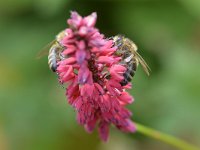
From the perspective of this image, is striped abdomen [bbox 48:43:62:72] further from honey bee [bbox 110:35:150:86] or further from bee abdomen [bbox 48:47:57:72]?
honey bee [bbox 110:35:150:86]

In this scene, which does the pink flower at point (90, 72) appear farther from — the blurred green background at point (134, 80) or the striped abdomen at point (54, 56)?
the blurred green background at point (134, 80)

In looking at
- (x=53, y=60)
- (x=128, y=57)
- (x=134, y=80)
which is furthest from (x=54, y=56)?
(x=134, y=80)

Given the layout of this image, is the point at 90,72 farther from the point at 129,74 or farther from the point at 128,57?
the point at 128,57

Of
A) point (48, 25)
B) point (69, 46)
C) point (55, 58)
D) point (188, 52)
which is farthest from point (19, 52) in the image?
point (69, 46)

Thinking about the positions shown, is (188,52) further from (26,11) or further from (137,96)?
(26,11)

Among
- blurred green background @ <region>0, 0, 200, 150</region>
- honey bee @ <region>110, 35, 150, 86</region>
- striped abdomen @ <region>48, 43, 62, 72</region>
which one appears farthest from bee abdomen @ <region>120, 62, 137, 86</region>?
blurred green background @ <region>0, 0, 200, 150</region>
